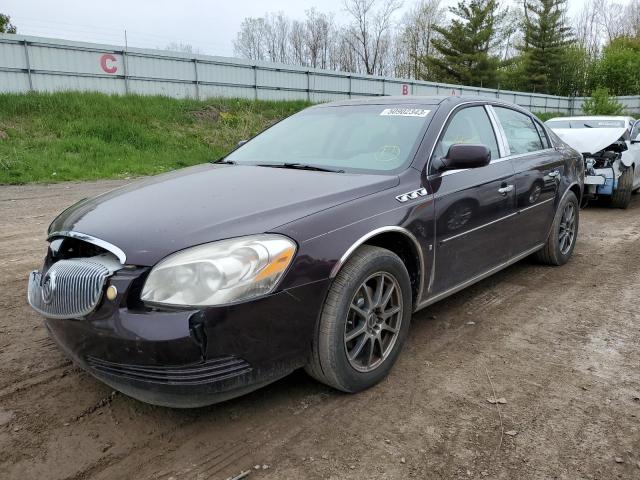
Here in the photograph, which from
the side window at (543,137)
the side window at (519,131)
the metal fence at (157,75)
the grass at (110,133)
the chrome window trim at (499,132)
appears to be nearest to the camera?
the chrome window trim at (499,132)

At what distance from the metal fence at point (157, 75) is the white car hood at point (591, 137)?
10.9 metres

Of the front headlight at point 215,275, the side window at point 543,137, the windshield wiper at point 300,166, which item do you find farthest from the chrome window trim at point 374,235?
the side window at point 543,137

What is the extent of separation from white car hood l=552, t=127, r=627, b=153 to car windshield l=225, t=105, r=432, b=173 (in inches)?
222

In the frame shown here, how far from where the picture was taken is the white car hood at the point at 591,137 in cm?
809

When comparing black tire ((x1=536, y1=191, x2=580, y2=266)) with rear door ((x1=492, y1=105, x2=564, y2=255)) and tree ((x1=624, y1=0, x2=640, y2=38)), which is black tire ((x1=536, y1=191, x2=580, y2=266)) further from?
tree ((x1=624, y1=0, x2=640, y2=38))

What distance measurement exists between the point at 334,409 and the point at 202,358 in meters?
0.80

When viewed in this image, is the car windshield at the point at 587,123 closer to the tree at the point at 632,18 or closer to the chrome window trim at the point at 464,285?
the chrome window trim at the point at 464,285

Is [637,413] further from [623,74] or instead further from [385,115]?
[623,74]

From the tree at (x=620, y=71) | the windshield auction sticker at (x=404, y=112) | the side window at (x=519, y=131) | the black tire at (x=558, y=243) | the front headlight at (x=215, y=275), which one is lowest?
the black tire at (x=558, y=243)

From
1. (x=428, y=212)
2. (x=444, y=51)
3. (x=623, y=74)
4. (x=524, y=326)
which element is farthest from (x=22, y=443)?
(x=623, y=74)

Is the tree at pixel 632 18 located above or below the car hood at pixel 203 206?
above

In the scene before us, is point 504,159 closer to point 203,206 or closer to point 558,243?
point 558,243

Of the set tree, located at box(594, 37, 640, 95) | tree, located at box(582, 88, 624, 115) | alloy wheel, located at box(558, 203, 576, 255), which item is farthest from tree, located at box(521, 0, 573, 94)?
alloy wheel, located at box(558, 203, 576, 255)

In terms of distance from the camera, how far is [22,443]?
2.28 metres
